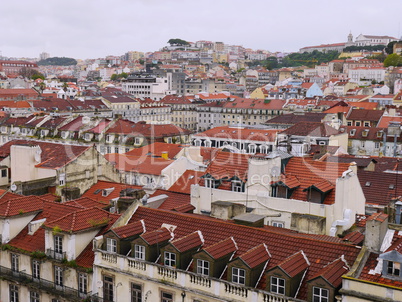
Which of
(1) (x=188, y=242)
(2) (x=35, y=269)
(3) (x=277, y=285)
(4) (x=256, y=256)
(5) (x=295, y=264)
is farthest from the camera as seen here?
(2) (x=35, y=269)

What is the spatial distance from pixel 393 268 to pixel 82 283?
13119mm

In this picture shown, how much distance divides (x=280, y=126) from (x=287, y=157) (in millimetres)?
56120

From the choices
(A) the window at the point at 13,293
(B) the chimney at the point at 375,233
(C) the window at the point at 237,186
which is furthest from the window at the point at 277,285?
(A) the window at the point at 13,293

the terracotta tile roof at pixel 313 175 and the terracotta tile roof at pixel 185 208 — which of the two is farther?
the terracotta tile roof at pixel 185 208

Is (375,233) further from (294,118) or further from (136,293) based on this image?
(294,118)

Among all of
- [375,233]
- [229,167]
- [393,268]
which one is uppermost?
[229,167]

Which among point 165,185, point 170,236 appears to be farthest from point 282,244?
point 165,185

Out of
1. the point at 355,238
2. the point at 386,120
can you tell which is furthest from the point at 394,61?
the point at 355,238

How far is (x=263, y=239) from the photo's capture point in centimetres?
2017

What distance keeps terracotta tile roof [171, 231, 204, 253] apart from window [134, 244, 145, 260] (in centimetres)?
139

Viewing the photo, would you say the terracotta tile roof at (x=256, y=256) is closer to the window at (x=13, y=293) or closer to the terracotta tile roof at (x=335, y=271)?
the terracotta tile roof at (x=335, y=271)

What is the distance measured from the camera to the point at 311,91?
148 m

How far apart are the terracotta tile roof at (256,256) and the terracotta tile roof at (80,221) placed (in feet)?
25.8

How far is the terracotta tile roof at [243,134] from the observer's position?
66438 millimetres
